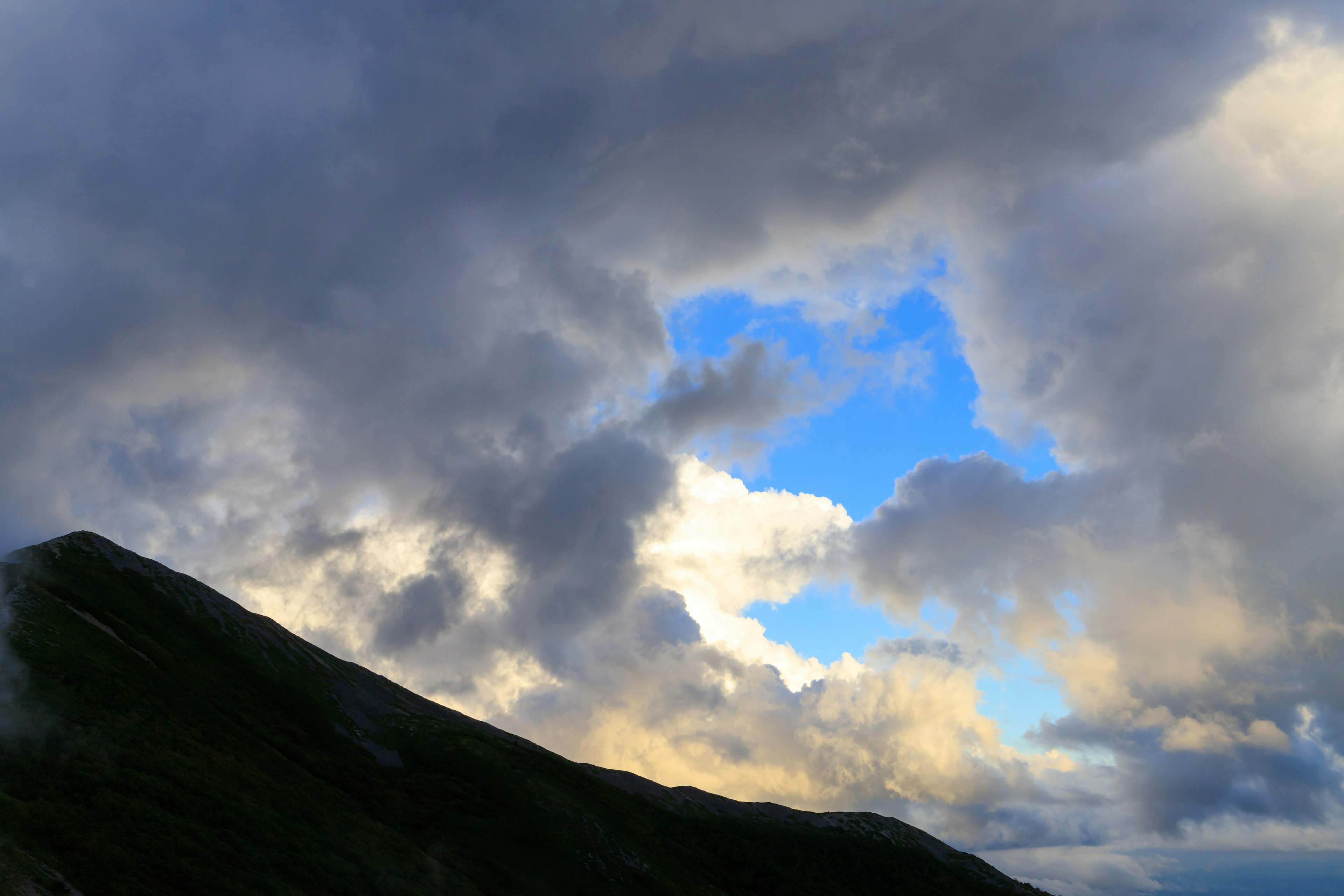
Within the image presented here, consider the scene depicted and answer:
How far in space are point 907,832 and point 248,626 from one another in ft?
461

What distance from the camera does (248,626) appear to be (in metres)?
118

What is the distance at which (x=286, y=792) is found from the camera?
62.2 meters

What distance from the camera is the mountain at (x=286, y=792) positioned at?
4341 centimetres

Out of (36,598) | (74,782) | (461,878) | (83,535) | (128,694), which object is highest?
(83,535)

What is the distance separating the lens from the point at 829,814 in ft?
513

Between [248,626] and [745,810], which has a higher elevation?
[248,626]

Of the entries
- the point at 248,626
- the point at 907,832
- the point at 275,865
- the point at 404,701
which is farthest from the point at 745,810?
the point at 275,865

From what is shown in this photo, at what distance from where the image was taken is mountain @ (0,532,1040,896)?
43.4 metres

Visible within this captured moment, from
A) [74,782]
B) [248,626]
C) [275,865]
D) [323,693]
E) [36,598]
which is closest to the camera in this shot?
[74,782]

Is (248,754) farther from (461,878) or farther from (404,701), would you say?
(404,701)

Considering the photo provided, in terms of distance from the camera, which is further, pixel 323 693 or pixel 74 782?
pixel 323 693

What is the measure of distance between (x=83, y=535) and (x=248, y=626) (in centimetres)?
3258

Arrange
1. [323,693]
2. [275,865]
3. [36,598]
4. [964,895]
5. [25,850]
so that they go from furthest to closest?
1. [964,895]
2. [323,693]
3. [36,598]
4. [275,865]
5. [25,850]

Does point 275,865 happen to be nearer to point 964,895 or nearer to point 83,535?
point 83,535
